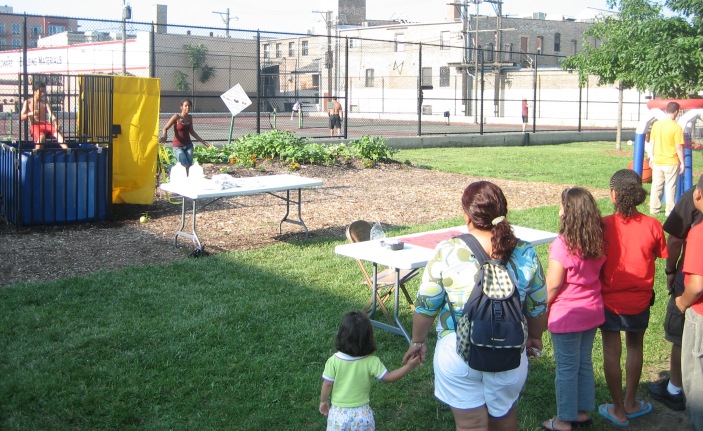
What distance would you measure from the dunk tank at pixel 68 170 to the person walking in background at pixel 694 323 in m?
8.12

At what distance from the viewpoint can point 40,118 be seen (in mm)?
10430

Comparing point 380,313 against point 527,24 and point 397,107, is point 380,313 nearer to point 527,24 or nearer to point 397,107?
point 397,107

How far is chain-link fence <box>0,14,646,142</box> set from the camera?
37094 mm

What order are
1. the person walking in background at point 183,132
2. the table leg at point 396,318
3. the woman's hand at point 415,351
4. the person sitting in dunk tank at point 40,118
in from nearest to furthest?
1. the woman's hand at point 415,351
2. the table leg at point 396,318
3. the person sitting in dunk tank at point 40,118
4. the person walking in background at point 183,132

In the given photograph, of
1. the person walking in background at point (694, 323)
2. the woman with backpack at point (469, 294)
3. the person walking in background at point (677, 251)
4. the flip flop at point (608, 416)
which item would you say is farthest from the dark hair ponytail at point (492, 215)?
the flip flop at point (608, 416)

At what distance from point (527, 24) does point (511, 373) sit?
66.7 m

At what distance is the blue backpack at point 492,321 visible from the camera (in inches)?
132

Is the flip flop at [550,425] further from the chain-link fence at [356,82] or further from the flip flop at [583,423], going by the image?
Result: the chain-link fence at [356,82]

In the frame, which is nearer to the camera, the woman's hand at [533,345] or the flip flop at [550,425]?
the woman's hand at [533,345]

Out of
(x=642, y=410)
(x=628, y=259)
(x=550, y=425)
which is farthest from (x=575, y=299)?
(x=642, y=410)

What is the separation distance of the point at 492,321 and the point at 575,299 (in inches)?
48.5

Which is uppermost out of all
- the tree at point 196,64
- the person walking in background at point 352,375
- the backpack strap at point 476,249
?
the tree at point 196,64

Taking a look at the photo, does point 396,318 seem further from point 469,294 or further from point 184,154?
point 184,154

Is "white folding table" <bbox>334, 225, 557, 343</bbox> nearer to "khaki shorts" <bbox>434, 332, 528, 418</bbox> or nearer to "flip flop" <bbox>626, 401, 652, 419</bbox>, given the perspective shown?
"flip flop" <bbox>626, 401, 652, 419</bbox>
